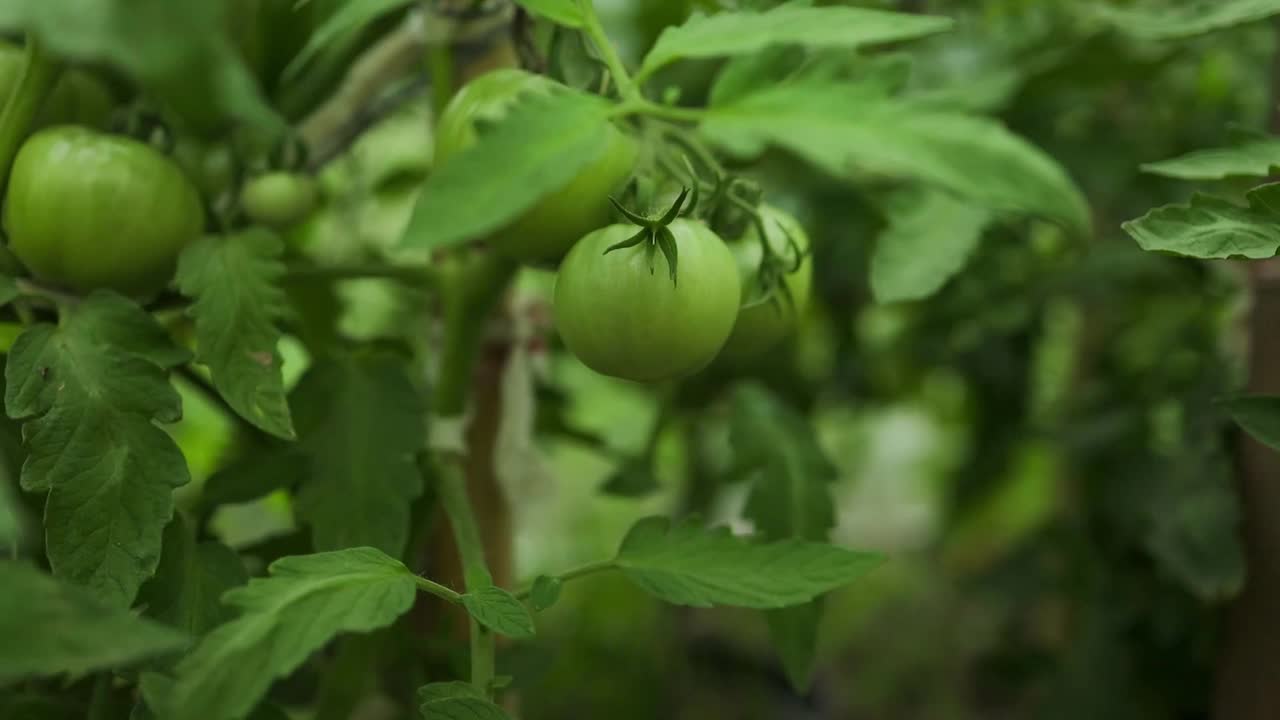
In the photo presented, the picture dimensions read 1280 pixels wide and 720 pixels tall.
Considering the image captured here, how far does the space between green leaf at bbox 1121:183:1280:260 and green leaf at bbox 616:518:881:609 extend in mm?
200

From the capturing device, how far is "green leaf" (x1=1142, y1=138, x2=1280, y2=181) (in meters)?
0.54

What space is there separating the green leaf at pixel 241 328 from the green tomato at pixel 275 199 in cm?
10

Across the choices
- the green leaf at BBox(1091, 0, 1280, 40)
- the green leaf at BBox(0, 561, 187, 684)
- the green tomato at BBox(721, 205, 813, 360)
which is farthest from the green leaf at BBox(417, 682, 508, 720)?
the green leaf at BBox(1091, 0, 1280, 40)

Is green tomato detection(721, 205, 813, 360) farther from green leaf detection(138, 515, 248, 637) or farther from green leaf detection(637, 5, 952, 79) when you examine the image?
green leaf detection(138, 515, 248, 637)

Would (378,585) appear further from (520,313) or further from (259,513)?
(259,513)

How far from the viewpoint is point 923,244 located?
2.14 ft

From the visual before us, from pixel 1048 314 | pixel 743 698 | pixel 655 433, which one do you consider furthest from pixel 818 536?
pixel 743 698

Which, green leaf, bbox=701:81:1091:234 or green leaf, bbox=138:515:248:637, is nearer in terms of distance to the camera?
green leaf, bbox=701:81:1091:234

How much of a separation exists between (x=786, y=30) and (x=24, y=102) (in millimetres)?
377

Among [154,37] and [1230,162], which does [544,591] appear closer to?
[154,37]

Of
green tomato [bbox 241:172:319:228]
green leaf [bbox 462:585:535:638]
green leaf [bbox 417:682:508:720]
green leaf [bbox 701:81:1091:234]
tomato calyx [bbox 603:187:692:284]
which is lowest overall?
green leaf [bbox 417:682:508:720]

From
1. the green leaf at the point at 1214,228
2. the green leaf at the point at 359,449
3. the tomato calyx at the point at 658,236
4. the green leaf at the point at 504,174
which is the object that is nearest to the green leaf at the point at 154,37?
the green leaf at the point at 504,174

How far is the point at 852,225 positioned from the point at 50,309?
770 mm

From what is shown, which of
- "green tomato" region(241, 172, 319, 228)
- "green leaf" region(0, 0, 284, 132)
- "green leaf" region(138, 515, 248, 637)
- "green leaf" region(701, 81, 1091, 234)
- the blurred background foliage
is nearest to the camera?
"green leaf" region(0, 0, 284, 132)
